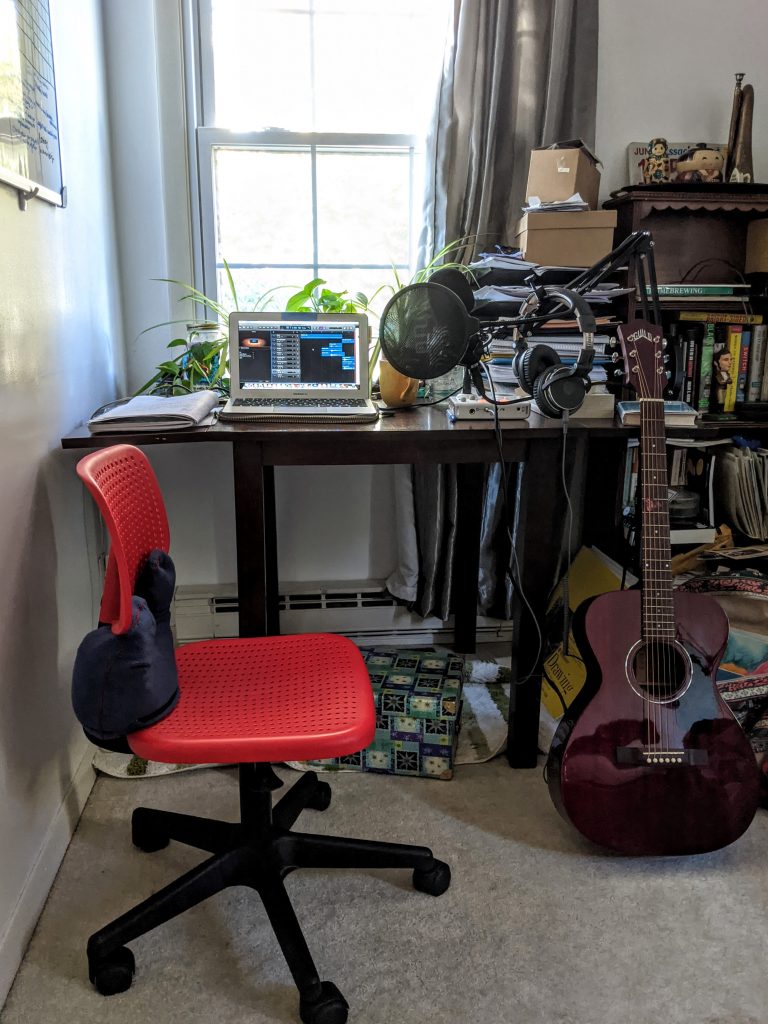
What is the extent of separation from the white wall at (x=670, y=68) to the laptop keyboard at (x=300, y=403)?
1067mm

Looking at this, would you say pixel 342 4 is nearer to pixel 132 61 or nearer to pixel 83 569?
pixel 132 61

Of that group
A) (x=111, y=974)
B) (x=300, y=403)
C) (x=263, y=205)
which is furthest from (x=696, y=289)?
(x=111, y=974)

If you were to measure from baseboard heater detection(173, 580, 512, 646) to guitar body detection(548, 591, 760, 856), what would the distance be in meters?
0.93

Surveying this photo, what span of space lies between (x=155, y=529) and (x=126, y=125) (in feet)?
4.25

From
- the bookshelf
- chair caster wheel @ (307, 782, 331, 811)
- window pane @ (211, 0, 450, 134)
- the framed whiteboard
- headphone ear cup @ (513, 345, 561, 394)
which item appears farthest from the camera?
window pane @ (211, 0, 450, 134)

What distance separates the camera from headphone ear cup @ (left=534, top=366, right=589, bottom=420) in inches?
52.7

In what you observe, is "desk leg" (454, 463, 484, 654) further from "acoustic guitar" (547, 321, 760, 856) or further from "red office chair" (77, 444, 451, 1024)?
"red office chair" (77, 444, 451, 1024)

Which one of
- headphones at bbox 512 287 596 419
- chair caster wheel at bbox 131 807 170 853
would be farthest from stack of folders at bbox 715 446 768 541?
chair caster wheel at bbox 131 807 170 853

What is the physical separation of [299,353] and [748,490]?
1.23 meters

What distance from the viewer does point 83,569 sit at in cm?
178

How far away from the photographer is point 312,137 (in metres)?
2.23

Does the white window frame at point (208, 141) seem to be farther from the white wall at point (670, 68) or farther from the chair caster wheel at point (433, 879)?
the chair caster wheel at point (433, 879)

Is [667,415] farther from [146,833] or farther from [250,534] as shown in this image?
[146,833]

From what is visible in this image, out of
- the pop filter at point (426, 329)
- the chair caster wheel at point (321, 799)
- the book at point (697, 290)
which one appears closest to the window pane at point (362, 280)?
the book at point (697, 290)
